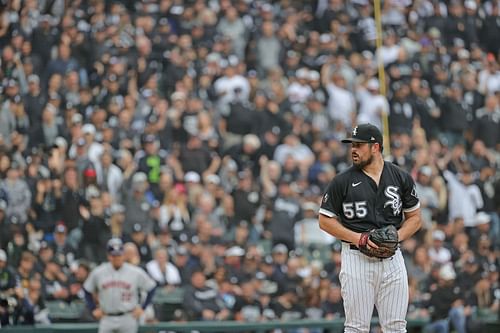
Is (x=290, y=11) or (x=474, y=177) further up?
(x=290, y=11)

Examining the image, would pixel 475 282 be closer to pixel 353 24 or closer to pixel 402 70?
pixel 402 70

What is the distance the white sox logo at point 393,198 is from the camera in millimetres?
8789

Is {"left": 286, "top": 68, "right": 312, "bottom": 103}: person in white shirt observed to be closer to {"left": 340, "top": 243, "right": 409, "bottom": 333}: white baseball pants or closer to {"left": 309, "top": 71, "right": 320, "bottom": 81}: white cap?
{"left": 309, "top": 71, "right": 320, "bottom": 81}: white cap

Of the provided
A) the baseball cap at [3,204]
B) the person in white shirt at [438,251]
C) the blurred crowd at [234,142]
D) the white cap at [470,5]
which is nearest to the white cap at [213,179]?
the blurred crowd at [234,142]

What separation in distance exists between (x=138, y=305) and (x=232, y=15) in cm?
889

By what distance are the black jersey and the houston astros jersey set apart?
490cm

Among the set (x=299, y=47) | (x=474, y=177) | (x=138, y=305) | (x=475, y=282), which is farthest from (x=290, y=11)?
(x=138, y=305)

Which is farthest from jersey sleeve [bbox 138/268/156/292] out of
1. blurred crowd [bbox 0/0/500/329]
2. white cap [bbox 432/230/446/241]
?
white cap [bbox 432/230/446/241]

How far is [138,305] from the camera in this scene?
13.4 metres

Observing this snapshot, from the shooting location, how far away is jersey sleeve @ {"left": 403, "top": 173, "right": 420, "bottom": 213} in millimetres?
8914

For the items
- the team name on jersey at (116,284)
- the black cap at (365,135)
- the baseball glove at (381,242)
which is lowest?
the team name on jersey at (116,284)

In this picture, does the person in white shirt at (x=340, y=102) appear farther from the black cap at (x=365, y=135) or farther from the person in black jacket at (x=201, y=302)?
the black cap at (x=365, y=135)

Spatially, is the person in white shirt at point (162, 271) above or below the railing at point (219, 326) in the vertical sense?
above

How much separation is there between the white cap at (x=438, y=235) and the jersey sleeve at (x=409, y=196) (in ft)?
29.3
